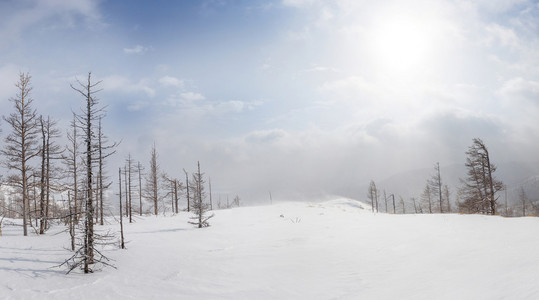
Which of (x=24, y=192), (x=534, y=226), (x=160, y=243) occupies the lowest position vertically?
(x=160, y=243)

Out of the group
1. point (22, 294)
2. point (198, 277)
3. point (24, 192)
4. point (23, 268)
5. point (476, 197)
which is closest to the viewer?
point (22, 294)

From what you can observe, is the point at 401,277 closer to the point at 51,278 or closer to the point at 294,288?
the point at 294,288

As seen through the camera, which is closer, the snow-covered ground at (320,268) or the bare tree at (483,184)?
the snow-covered ground at (320,268)

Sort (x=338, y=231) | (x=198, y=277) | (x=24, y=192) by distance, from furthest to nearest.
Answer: (x=24, y=192)
(x=338, y=231)
(x=198, y=277)

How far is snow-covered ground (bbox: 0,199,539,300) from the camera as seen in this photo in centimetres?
680

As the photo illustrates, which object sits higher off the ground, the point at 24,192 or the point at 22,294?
the point at 24,192

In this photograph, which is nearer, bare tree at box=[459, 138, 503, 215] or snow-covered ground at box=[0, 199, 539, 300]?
snow-covered ground at box=[0, 199, 539, 300]

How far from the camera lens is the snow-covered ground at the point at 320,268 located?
22.3 ft

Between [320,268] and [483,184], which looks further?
[483,184]

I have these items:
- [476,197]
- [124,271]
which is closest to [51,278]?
[124,271]

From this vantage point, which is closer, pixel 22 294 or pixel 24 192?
pixel 22 294

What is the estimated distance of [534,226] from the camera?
34.2 feet

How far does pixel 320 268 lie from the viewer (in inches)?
409

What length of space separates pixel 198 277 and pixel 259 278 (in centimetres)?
255
